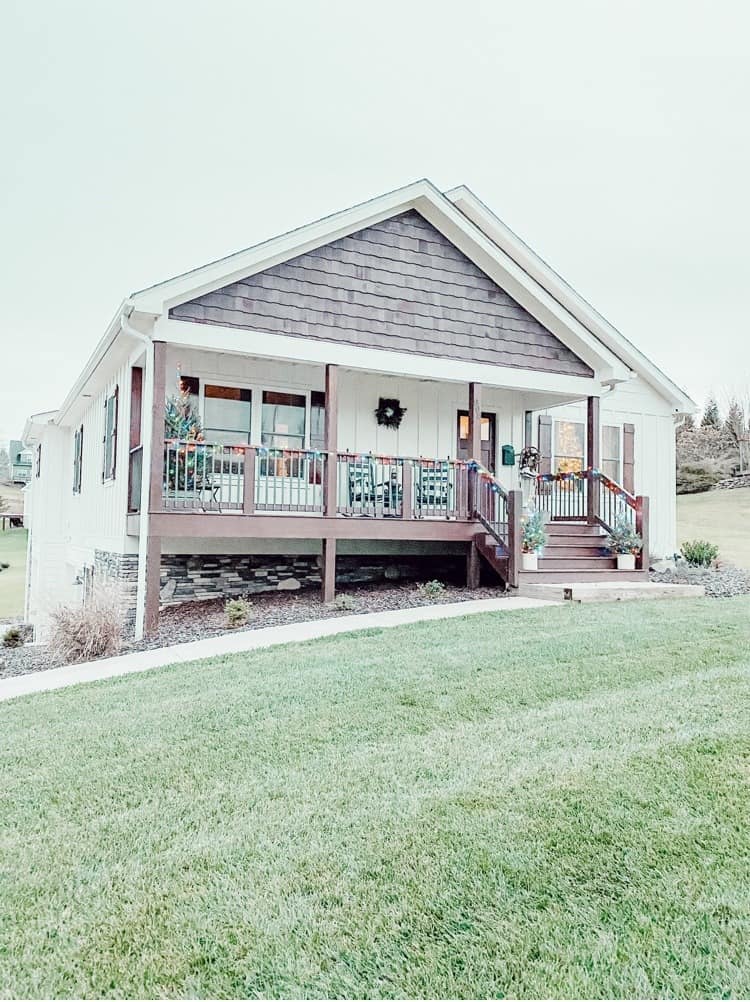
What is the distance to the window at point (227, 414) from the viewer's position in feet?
40.2

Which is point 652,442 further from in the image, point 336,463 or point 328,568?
point 328,568

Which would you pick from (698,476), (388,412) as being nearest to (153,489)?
(388,412)

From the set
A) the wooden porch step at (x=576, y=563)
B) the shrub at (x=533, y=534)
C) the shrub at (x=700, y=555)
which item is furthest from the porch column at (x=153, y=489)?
the shrub at (x=700, y=555)

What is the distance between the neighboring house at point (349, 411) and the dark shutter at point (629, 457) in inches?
61.3

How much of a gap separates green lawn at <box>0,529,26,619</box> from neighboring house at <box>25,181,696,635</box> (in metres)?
11.8

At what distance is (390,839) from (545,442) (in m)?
12.6

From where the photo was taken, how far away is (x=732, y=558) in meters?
18.2

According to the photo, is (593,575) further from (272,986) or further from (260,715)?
(272,986)

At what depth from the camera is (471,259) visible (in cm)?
1266

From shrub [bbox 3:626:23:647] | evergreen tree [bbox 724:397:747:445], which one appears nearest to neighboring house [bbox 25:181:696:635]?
shrub [bbox 3:626:23:647]

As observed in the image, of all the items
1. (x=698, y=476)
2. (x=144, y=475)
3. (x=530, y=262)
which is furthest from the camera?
(x=698, y=476)

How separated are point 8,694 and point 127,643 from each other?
2419 millimetres

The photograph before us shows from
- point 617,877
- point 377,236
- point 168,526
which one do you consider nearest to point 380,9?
point 377,236

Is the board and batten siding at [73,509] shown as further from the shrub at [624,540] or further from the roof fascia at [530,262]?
the shrub at [624,540]
